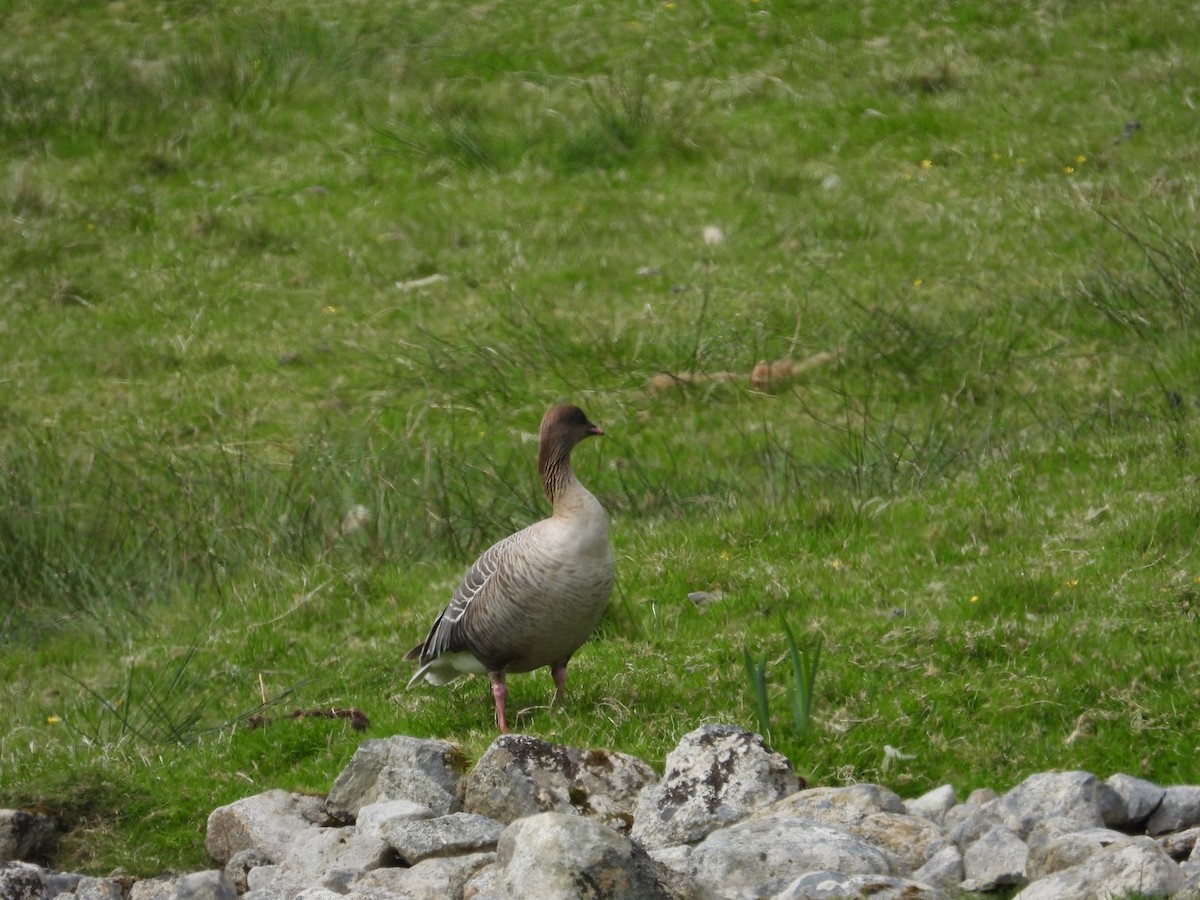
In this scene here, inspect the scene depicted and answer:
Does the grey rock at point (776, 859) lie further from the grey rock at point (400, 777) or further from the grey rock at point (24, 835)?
the grey rock at point (24, 835)

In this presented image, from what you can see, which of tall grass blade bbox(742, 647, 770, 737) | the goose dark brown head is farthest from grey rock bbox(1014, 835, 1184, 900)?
the goose dark brown head

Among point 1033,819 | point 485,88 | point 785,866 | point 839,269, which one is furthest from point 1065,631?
point 485,88

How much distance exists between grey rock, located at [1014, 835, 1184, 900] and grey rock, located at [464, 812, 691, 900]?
1165 mm

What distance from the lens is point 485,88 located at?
18.9 meters

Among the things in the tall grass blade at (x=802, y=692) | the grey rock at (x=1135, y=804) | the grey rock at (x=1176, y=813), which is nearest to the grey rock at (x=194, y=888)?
the tall grass blade at (x=802, y=692)

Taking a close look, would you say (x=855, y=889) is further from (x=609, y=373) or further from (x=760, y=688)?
(x=609, y=373)

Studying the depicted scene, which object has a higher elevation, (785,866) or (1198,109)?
(785,866)

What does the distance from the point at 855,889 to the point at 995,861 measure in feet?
1.98

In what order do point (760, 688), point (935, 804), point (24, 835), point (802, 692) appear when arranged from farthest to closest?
point (24, 835) → point (802, 692) → point (760, 688) → point (935, 804)

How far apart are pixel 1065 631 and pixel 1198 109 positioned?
36.2 ft

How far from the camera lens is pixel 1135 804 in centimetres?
594

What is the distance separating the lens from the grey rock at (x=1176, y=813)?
19.2 ft

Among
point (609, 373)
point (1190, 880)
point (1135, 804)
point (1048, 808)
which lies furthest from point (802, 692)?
point (609, 373)

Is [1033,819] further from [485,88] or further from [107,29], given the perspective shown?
[107,29]
